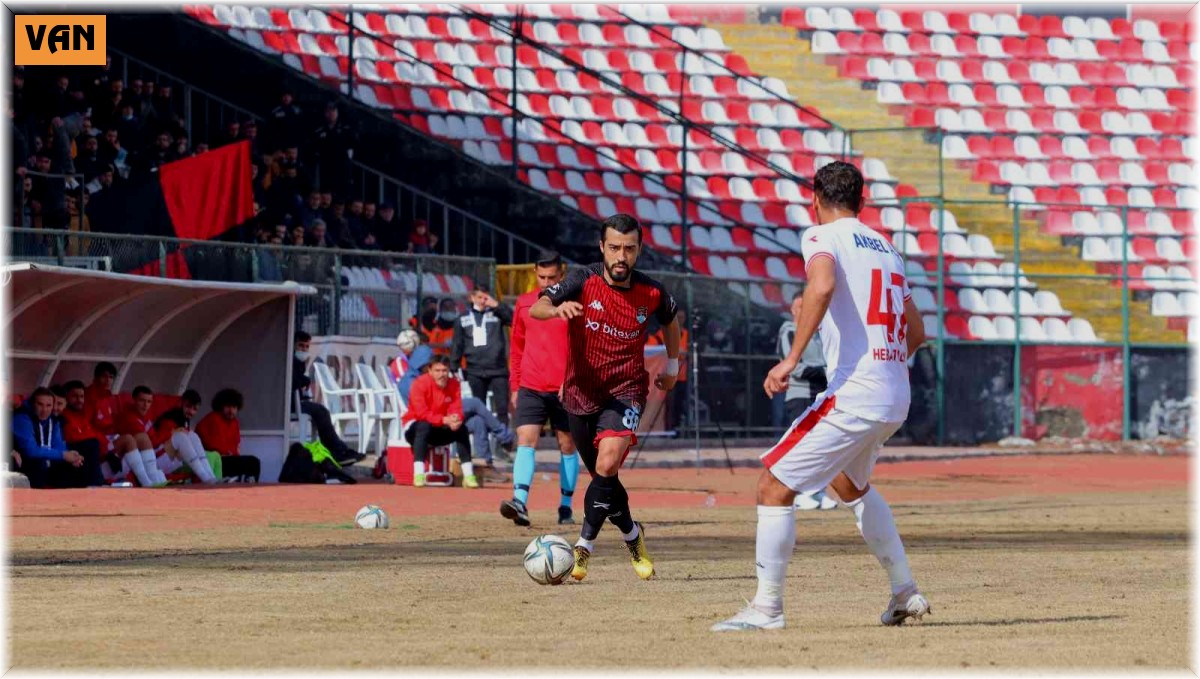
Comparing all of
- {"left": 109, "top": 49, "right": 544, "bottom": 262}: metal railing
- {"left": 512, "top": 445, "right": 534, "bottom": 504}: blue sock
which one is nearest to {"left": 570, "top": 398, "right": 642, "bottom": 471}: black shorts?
{"left": 512, "top": 445, "right": 534, "bottom": 504}: blue sock

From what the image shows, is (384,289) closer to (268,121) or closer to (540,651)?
(268,121)

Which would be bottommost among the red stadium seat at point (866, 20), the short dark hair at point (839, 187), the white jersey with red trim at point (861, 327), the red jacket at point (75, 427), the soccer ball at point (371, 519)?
the soccer ball at point (371, 519)

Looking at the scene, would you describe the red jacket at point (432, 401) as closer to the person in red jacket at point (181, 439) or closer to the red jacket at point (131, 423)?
the person in red jacket at point (181, 439)

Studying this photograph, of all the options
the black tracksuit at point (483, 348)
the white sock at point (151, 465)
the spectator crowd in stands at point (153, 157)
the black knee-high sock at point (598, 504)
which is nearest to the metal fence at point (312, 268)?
the spectator crowd in stands at point (153, 157)

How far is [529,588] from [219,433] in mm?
11002

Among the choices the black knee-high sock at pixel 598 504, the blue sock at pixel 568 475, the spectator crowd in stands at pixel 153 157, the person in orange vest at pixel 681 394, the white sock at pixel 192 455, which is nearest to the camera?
the black knee-high sock at pixel 598 504

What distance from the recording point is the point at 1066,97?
38.5 m

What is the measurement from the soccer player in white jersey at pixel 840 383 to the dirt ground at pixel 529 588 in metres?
0.24

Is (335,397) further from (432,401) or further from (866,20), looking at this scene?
(866,20)

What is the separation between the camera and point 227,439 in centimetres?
2073

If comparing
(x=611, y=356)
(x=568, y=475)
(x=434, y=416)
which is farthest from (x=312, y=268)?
(x=611, y=356)

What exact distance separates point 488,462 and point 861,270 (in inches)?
532

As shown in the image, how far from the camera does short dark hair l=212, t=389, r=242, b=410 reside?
20.3 metres

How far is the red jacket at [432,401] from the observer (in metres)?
20.5
